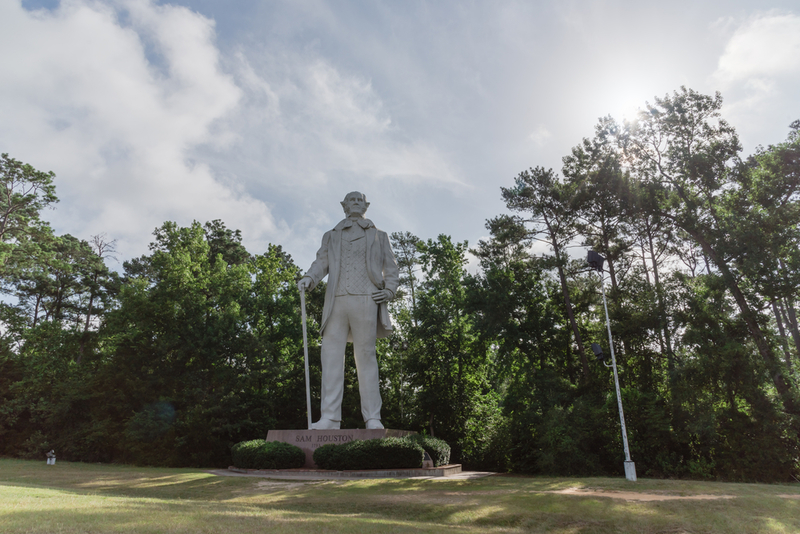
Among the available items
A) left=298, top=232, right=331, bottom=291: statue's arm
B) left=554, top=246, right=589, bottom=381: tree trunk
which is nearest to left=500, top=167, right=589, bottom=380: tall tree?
left=554, top=246, right=589, bottom=381: tree trunk

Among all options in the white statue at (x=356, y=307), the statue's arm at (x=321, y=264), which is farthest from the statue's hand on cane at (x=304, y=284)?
the statue's arm at (x=321, y=264)

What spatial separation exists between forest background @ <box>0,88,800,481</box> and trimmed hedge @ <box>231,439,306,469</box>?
827 cm

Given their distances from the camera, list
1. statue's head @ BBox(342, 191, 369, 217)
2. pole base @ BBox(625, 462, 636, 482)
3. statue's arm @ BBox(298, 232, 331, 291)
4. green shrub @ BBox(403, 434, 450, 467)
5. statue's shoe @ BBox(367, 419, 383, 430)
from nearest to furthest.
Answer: pole base @ BBox(625, 462, 636, 482)
green shrub @ BBox(403, 434, 450, 467)
statue's shoe @ BBox(367, 419, 383, 430)
statue's arm @ BBox(298, 232, 331, 291)
statue's head @ BBox(342, 191, 369, 217)

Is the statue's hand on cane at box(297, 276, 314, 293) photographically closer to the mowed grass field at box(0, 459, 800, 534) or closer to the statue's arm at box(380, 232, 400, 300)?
the statue's arm at box(380, 232, 400, 300)

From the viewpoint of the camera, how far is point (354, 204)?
16.0 metres

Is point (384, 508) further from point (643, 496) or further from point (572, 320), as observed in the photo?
point (572, 320)

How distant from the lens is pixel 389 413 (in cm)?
2369

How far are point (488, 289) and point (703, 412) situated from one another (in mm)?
8603

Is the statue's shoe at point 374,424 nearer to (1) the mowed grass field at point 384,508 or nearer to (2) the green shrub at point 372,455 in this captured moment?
(2) the green shrub at point 372,455

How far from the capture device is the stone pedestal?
13016 millimetres

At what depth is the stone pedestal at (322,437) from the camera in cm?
1302

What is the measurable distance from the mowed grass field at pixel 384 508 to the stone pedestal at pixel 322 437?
7.29 feet

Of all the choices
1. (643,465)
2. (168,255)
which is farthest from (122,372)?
(643,465)

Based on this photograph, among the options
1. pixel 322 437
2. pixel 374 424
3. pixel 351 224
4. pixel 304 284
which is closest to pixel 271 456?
pixel 322 437
